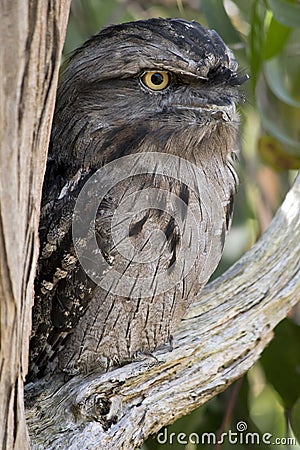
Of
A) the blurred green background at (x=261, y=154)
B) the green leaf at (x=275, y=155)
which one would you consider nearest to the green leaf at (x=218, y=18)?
the blurred green background at (x=261, y=154)

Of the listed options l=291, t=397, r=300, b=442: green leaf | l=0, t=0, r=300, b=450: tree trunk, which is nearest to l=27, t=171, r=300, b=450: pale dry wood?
l=0, t=0, r=300, b=450: tree trunk

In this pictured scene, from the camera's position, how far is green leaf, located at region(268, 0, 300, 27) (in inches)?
102

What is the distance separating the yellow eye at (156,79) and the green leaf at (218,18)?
3.38 ft

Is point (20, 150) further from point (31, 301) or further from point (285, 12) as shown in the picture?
point (285, 12)

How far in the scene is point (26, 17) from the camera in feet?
4.21

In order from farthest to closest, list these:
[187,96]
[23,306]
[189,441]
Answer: [189,441], [187,96], [23,306]

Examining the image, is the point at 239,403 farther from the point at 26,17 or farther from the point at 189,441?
the point at 26,17

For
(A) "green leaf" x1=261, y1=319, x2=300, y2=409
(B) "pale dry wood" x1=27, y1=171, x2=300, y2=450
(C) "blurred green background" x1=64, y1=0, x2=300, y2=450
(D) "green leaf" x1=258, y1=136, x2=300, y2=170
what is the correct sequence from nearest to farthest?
(B) "pale dry wood" x1=27, y1=171, x2=300, y2=450 < (C) "blurred green background" x1=64, y1=0, x2=300, y2=450 < (A) "green leaf" x1=261, y1=319, x2=300, y2=409 < (D) "green leaf" x1=258, y1=136, x2=300, y2=170

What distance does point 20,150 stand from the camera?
4.34 feet

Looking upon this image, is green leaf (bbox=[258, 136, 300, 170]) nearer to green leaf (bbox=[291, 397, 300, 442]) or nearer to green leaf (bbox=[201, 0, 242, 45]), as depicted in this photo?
green leaf (bbox=[201, 0, 242, 45])

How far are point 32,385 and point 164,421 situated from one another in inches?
15.7

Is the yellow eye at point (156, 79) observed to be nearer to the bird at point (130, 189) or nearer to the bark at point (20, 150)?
the bird at point (130, 189)

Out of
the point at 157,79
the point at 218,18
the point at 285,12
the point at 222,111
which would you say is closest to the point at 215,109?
the point at 222,111

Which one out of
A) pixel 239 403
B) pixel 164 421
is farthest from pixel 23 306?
pixel 239 403
